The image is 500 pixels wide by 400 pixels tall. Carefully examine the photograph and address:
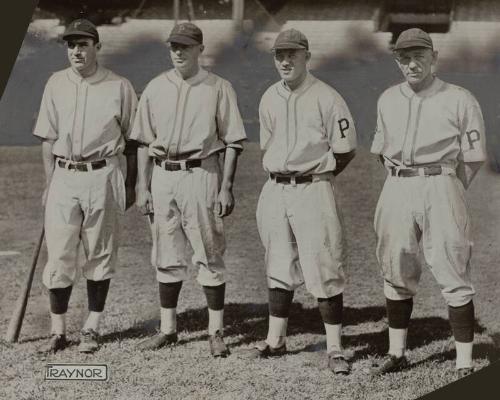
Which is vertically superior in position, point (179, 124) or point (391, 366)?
point (179, 124)

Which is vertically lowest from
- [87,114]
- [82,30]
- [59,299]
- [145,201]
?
[59,299]

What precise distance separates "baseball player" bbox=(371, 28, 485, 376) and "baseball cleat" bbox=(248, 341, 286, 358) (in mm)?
831

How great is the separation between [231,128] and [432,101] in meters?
1.23

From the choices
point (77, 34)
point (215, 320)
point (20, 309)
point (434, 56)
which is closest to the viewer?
point (434, 56)

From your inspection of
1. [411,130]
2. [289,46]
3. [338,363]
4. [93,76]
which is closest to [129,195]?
[93,76]

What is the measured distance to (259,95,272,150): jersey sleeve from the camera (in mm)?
6156

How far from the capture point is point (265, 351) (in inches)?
247

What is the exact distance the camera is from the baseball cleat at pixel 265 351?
6.26 m

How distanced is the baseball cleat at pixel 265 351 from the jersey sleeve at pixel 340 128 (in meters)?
1.30

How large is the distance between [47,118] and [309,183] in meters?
1.75

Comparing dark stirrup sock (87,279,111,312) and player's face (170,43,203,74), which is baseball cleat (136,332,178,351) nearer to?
dark stirrup sock (87,279,111,312)

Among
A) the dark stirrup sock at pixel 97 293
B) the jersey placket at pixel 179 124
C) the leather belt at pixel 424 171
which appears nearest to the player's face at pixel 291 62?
the jersey placket at pixel 179 124

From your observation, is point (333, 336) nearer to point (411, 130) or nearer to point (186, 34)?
point (411, 130)

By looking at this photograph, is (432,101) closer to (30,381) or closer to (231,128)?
(231,128)
